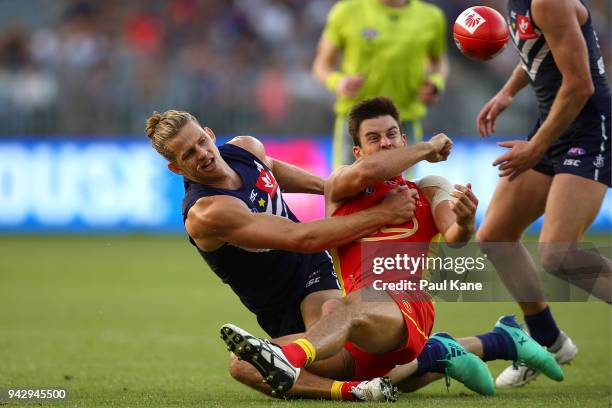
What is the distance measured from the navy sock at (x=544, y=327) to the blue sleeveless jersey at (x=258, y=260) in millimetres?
1411

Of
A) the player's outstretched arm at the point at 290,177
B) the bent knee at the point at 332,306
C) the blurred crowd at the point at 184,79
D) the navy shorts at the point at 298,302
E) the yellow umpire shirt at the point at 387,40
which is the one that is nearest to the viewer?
the bent knee at the point at 332,306

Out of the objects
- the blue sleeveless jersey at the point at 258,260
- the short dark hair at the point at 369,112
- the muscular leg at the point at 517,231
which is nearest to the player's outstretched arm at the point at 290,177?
the blue sleeveless jersey at the point at 258,260

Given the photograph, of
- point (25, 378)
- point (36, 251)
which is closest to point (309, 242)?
point (25, 378)

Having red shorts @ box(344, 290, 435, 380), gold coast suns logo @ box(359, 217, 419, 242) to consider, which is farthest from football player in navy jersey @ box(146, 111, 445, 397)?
red shorts @ box(344, 290, 435, 380)

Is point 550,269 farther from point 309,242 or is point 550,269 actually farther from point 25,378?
point 25,378

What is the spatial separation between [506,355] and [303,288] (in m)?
1.31

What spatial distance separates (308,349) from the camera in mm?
5289

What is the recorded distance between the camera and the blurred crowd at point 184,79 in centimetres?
1772

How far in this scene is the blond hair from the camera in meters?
6.01

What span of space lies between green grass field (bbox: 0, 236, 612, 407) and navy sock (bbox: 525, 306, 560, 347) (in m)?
0.28

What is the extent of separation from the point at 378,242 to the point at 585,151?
162 cm

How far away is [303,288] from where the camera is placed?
21.1 ft

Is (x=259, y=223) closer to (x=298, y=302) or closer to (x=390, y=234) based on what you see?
(x=390, y=234)

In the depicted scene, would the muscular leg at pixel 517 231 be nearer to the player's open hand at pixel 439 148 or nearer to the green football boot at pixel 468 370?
the green football boot at pixel 468 370
